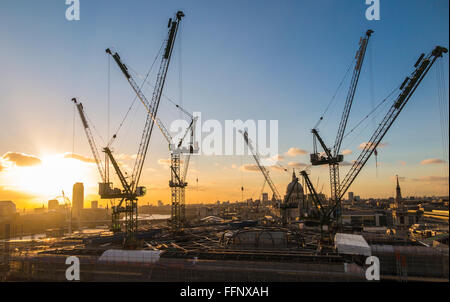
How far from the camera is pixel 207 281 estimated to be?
39094mm

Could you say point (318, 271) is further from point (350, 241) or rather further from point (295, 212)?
point (295, 212)

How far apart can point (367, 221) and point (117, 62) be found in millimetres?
144467
